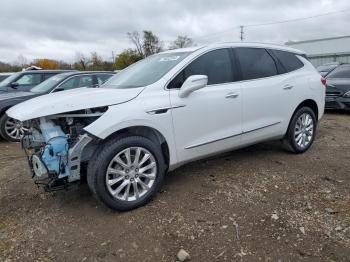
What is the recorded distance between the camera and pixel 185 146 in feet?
12.8

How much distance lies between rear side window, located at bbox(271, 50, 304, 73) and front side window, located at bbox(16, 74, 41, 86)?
711 centimetres

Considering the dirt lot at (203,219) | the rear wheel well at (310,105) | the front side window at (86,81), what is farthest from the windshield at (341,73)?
the front side window at (86,81)

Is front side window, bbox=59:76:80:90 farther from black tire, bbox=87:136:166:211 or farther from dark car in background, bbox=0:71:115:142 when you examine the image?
black tire, bbox=87:136:166:211

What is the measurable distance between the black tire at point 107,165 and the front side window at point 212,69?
78cm

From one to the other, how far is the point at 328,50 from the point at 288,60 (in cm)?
5046

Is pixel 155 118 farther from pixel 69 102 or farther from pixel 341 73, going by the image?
pixel 341 73

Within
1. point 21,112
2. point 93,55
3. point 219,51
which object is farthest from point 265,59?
point 93,55

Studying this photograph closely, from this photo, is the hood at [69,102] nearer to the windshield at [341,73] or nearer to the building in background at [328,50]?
the windshield at [341,73]

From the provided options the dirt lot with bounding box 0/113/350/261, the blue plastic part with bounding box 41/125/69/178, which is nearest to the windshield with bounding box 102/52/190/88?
the blue plastic part with bounding box 41/125/69/178

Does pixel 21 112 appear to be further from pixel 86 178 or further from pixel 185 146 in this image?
Result: pixel 185 146

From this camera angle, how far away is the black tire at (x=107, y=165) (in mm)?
3264

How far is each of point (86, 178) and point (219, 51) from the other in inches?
89.1

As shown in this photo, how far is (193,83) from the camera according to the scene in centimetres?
369

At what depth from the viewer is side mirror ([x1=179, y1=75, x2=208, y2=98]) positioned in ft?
12.1
